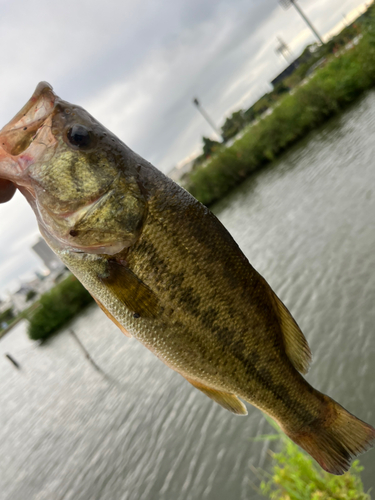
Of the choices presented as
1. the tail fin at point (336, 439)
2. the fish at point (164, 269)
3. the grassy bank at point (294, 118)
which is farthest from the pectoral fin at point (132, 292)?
the grassy bank at point (294, 118)

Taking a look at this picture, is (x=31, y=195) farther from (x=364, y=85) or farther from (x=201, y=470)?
(x=364, y=85)

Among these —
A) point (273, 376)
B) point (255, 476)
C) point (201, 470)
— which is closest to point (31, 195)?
point (273, 376)

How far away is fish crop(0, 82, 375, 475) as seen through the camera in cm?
182

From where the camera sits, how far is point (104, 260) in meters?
1.86

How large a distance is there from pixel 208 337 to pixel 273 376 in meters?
0.47

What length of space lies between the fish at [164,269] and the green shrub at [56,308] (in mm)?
33146

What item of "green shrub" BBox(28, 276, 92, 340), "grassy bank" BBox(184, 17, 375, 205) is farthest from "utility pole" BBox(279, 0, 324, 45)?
"green shrub" BBox(28, 276, 92, 340)

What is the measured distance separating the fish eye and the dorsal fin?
1400 mm

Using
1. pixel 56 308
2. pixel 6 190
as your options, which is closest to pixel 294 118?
pixel 56 308

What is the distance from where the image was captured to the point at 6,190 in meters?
1.86

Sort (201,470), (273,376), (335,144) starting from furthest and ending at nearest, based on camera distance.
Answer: (335,144)
(201,470)
(273,376)

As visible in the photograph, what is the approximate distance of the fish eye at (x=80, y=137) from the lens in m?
1.96

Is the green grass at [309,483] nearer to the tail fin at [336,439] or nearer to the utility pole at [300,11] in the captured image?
the tail fin at [336,439]

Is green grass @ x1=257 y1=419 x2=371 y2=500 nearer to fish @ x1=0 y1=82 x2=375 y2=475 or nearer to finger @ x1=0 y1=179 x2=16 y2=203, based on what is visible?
fish @ x1=0 y1=82 x2=375 y2=475
